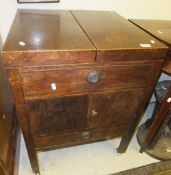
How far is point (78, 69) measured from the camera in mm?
716

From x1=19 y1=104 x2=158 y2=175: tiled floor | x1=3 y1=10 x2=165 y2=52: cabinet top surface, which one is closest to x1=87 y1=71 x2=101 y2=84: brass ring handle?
x1=3 y1=10 x2=165 y2=52: cabinet top surface

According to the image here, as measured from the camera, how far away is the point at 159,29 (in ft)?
3.40

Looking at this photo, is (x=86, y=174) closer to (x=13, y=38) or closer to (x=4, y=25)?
(x=13, y=38)

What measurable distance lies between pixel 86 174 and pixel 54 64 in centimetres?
82

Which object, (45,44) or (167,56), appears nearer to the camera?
(45,44)

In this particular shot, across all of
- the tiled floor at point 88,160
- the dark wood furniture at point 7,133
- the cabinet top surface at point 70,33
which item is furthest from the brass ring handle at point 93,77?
the tiled floor at point 88,160

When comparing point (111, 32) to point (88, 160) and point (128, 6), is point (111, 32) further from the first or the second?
point (88, 160)

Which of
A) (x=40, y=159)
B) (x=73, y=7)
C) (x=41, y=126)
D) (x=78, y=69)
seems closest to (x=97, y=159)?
(x=40, y=159)

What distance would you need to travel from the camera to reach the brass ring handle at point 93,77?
746mm

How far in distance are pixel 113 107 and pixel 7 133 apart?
658mm

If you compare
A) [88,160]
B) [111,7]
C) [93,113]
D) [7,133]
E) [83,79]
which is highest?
[111,7]

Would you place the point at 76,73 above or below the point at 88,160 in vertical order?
above

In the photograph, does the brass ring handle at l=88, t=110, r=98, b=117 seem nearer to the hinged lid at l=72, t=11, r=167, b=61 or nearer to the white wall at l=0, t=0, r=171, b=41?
the hinged lid at l=72, t=11, r=167, b=61

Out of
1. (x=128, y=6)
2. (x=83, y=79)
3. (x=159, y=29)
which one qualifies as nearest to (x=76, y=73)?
(x=83, y=79)
